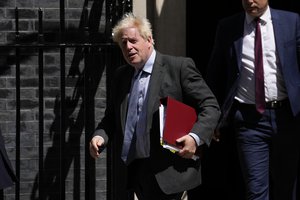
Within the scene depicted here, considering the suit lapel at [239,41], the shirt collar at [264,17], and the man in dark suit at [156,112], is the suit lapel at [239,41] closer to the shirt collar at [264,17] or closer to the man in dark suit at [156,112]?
the shirt collar at [264,17]

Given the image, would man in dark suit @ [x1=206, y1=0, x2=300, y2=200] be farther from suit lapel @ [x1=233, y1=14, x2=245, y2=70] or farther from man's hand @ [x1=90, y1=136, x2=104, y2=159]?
man's hand @ [x1=90, y1=136, x2=104, y2=159]

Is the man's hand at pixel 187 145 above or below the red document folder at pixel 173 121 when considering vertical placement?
below

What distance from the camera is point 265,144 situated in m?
4.98

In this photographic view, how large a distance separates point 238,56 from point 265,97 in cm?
31

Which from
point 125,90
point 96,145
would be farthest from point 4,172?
point 125,90

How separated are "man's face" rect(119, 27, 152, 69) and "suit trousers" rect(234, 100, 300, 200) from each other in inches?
33.4

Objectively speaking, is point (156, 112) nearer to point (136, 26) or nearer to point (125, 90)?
point (125, 90)

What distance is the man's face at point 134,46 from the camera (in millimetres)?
4457

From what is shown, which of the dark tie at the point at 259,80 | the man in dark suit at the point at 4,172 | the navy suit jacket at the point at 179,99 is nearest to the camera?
the navy suit jacket at the point at 179,99

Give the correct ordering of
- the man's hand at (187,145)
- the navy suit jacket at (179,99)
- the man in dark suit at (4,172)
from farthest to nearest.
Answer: the man in dark suit at (4,172)
the navy suit jacket at (179,99)
the man's hand at (187,145)

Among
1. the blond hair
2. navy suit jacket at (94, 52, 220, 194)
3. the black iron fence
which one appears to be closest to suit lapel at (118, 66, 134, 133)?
navy suit jacket at (94, 52, 220, 194)

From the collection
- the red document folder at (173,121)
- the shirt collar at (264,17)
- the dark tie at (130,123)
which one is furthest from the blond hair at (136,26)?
the shirt collar at (264,17)

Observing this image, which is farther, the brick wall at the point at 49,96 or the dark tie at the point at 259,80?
the brick wall at the point at 49,96

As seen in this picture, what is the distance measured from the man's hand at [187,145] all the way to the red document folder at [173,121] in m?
0.03
